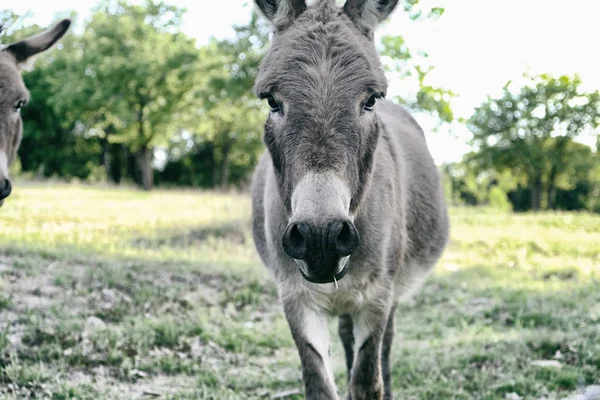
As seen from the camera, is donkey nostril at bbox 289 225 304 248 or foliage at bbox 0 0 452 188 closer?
donkey nostril at bbox 289 225 304 248

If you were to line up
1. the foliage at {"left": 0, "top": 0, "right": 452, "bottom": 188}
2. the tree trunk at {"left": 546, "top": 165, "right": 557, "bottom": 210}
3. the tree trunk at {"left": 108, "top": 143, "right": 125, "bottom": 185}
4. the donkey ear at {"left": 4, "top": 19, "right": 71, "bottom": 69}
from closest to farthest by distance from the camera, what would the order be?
the donkey ear at {"left": 4, "top": 19, "right": 71, "bottom": 69}
the foliage at {"left": 0, "top": 0, "right": 452, "bottom": 188}
the tree trunk at {"left": 546, "top": 165, "right": 557, "bottom": 210}
the tree trunk at {"left": 108, "top": 143, "right": 125, "bottom": 185}

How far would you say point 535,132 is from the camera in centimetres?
3728

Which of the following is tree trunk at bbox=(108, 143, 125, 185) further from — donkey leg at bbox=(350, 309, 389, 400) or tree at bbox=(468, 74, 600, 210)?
donkey leg at bbox=(350, 309, 389, 400)

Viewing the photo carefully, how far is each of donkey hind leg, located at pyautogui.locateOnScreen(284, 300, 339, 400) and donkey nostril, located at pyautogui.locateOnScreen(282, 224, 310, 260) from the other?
3.15 ft

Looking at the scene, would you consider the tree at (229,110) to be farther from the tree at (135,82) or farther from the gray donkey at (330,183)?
the gray donkey at (330,183)

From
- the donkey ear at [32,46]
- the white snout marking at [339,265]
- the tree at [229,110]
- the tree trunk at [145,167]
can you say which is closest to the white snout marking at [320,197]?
the white snout marking at [339,265]

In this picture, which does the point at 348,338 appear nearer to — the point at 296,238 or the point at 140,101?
the point at 296,238

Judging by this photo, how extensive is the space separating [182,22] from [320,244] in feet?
116

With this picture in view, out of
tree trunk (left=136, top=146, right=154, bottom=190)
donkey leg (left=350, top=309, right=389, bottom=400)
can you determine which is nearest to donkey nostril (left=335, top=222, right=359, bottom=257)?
donkey leg (left=350, top=309, right=389, bottom=400)

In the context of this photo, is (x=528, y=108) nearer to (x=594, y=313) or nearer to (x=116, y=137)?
(x=116, y=137)

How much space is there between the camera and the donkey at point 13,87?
4488 mm

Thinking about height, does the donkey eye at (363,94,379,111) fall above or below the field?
above

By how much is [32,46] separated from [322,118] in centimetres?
399

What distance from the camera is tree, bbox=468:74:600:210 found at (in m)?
36.0
